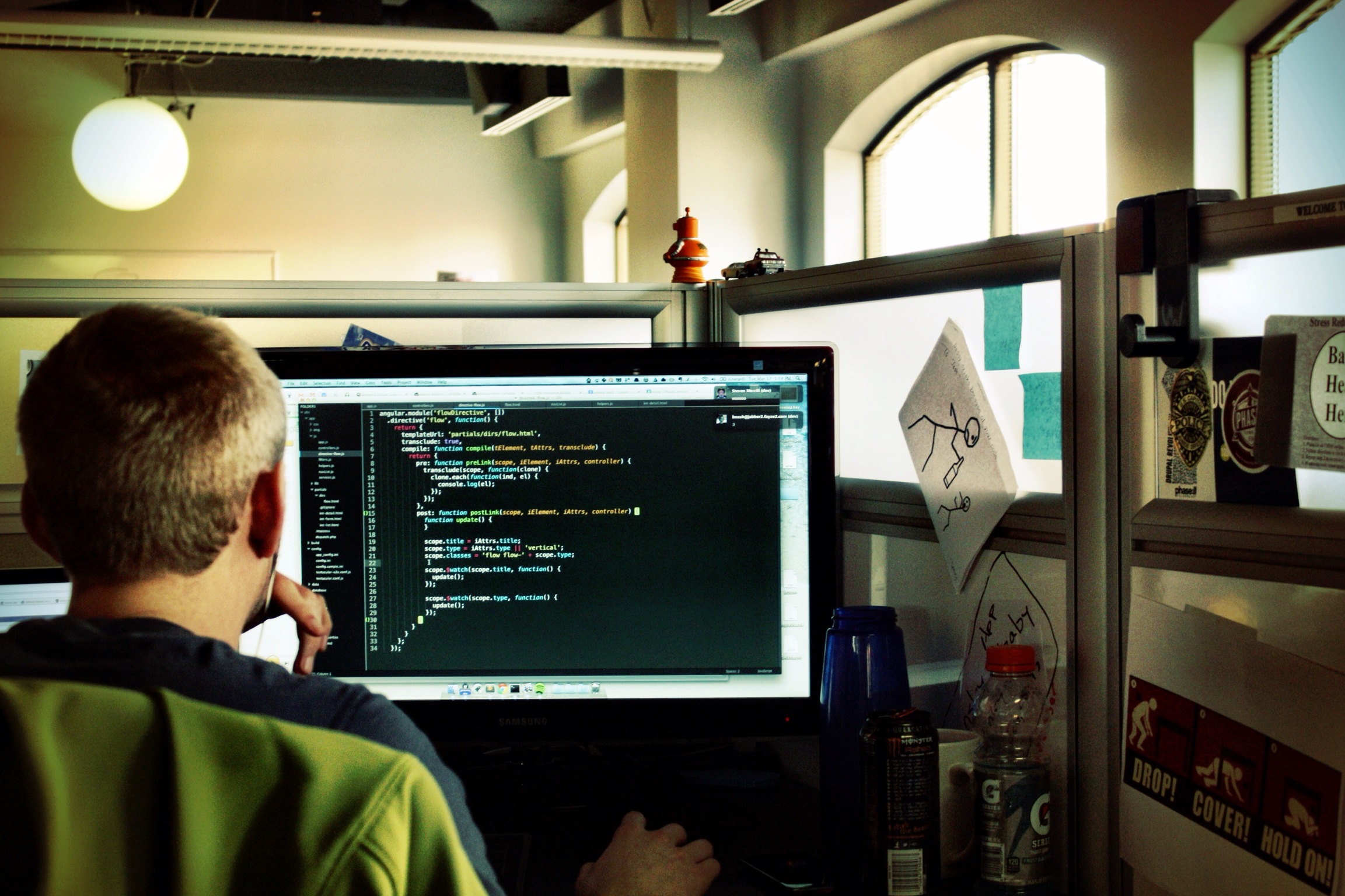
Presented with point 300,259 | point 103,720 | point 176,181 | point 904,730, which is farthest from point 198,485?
point 300,259

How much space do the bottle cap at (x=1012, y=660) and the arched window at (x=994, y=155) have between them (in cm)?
253

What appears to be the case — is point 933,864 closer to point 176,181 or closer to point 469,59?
point 469,59

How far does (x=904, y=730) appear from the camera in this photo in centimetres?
88

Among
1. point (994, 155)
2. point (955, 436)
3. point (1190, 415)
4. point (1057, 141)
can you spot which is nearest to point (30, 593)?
point (955, 436)

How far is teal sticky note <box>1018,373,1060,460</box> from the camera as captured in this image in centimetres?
97

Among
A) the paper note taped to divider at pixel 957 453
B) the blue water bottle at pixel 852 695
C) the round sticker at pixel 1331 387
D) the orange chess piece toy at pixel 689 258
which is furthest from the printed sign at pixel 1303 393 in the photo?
the orange chess piece toy at pixel 689 258

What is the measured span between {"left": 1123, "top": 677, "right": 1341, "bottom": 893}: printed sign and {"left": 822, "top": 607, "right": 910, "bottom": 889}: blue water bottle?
216mm

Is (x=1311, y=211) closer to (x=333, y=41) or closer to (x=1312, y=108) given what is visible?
(x=1312, y=108)

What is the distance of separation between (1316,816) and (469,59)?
143 inches

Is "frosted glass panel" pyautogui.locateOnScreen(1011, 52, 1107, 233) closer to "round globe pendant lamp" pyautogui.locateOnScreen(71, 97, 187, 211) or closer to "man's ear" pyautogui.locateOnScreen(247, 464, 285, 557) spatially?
"man's ear" pyautogui.locateOnScreen(247, 464, 285, 557)

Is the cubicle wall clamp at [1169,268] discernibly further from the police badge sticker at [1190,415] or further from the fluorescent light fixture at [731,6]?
the fluorescent light fixture at [731,6]

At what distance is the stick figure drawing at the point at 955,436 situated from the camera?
1.02 meters

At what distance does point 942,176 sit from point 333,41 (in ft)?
6.96

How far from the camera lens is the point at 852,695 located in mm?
1021
